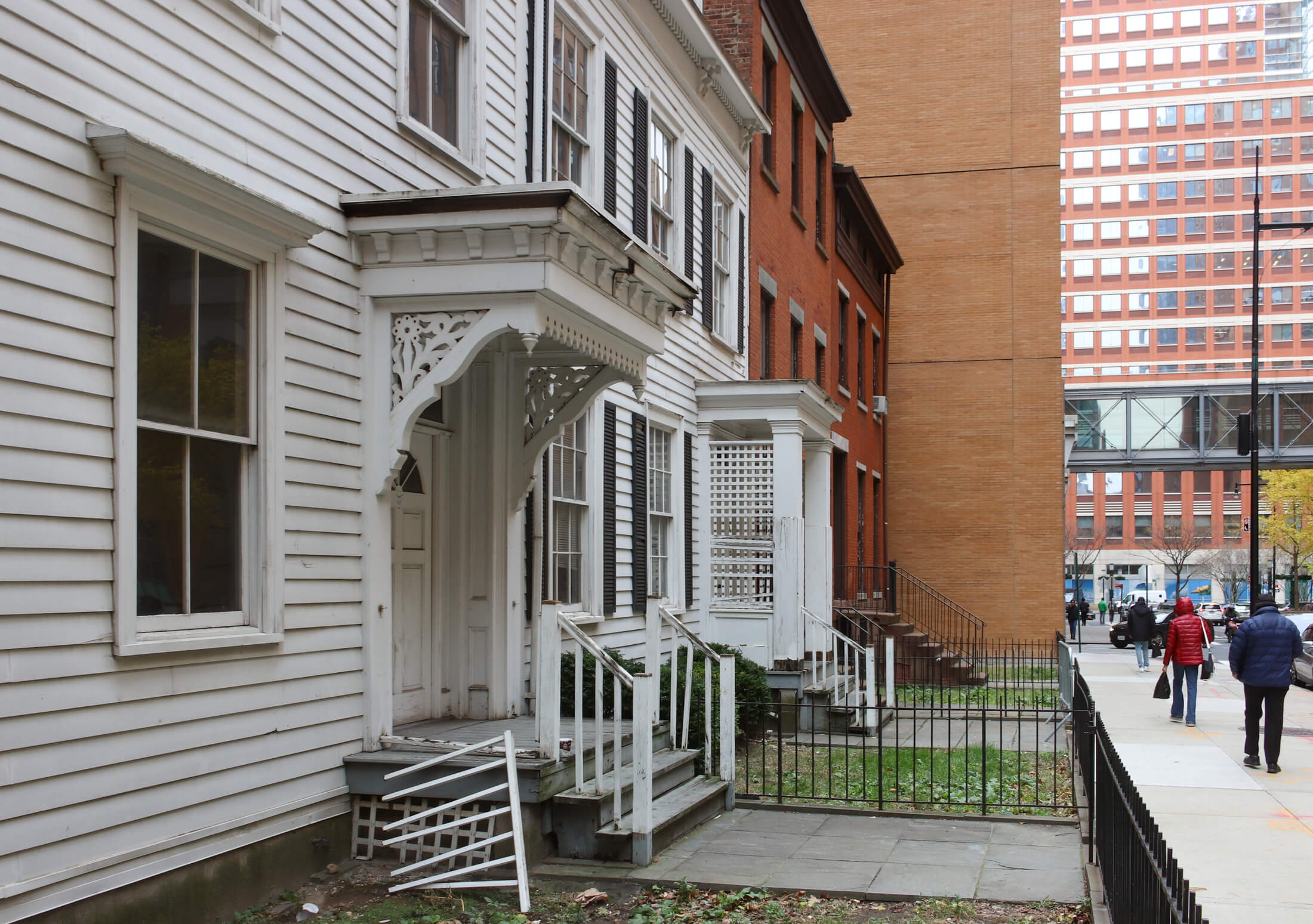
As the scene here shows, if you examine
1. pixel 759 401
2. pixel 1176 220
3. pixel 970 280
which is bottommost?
pixel 759 401

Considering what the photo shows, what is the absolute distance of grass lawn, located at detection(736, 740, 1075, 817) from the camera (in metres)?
11.4

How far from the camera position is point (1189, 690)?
60.8 ft

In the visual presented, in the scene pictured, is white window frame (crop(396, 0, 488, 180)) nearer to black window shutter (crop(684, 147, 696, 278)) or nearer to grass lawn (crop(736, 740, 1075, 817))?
grass lawn (crop(736, 740, 1075, 817))

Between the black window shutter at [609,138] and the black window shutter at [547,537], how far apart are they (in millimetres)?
3141

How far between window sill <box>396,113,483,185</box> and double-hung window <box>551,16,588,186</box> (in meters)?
2.00

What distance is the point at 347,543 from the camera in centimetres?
829

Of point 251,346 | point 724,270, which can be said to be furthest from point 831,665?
point 251,346

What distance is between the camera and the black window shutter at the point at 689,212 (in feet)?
54.6

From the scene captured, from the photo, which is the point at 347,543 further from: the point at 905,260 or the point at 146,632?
the point at 905,260

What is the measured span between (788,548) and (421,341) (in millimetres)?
9082

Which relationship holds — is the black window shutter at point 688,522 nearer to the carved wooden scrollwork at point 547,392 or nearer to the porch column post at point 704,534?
the porch column post at point 704,534

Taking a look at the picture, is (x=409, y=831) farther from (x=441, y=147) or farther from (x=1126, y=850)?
(x=441, y=147)

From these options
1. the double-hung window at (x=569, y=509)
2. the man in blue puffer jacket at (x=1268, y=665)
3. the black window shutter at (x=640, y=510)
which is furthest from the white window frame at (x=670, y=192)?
the man in blue puffer jacket at (x=1268, y=665)

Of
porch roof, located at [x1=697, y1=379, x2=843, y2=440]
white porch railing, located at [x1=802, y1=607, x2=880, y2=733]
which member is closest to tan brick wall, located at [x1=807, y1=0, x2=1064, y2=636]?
white porch railing, located at [x1=802, y1=607, x2=880, y2=733]
